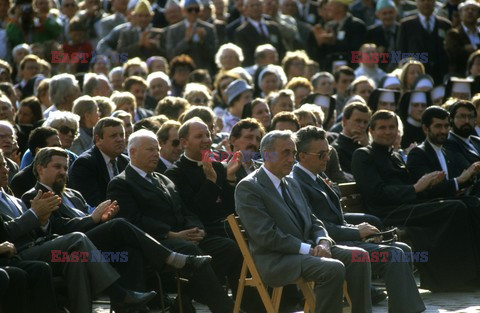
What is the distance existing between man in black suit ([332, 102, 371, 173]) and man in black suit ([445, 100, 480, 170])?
94cm

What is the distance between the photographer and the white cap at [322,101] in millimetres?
15297

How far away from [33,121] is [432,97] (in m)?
5.54

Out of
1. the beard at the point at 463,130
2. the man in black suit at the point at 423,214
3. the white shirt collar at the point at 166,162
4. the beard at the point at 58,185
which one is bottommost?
the man in black suit at the point at 423,214

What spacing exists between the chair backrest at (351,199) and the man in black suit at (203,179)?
137 centimetres

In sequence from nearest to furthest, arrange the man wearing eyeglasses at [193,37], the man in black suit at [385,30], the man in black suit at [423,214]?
1. the man in black suit at [423,214]
2. the man wearing eyeglasses at [193,37]
3. the man in black suit at [385,30]

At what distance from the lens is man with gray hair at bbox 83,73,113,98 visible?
604 inches

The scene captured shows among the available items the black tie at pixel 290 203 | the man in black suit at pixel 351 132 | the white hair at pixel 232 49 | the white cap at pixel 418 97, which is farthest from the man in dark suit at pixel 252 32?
the black tie at pixel 290 203

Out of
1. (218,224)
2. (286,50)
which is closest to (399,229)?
(218,224)

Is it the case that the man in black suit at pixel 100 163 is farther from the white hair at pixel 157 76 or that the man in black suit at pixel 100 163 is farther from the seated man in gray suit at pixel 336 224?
the white hair at pixel 157 76

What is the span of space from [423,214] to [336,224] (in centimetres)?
191

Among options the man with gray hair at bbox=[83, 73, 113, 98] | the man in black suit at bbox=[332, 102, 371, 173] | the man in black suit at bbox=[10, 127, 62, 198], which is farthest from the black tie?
the man with gray hair at bbox=[83, 73, 113, 98]

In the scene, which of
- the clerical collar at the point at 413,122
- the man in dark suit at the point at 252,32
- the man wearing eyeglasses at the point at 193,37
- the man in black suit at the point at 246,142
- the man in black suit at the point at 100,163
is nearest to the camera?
the man in black suit at the point at 100,163

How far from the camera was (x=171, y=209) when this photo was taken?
10.7 metres

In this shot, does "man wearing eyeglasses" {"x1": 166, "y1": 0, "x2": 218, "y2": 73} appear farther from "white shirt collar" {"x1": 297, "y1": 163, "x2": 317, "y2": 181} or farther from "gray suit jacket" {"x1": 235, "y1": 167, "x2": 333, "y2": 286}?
"gray suit jacket" {"x1": 235, "y1": 167, "x2": 333, "y2": 286}
